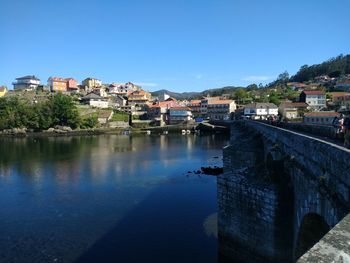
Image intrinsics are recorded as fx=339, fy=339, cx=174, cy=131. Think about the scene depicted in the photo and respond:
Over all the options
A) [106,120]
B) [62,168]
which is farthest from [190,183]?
[106,120]

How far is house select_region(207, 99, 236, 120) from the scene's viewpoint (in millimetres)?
107938

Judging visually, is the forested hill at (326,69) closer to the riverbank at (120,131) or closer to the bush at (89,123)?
the riverbank at (120,131)

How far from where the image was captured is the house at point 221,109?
108 m

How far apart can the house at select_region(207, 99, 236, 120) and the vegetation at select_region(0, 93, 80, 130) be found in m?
43.7

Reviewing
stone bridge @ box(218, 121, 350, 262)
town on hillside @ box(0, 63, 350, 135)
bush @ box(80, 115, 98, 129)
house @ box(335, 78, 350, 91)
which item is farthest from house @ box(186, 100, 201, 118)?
stone bridge @ box(218, 121, 350, 262)

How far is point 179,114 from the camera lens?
355 ft

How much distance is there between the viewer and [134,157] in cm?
5019

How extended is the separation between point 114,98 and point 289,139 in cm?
11845

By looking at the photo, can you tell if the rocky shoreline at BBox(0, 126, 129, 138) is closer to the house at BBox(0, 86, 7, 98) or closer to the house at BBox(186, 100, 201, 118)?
the house at BBox(186, 100, 201, 118)

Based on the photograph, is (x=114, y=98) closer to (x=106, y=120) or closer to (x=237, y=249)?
(x=106, y=120)

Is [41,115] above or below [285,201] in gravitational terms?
above

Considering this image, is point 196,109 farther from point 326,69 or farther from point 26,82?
point 326,69

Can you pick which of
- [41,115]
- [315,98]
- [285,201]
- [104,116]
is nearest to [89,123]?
[104,116]

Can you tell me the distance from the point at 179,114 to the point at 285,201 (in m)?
95.3
